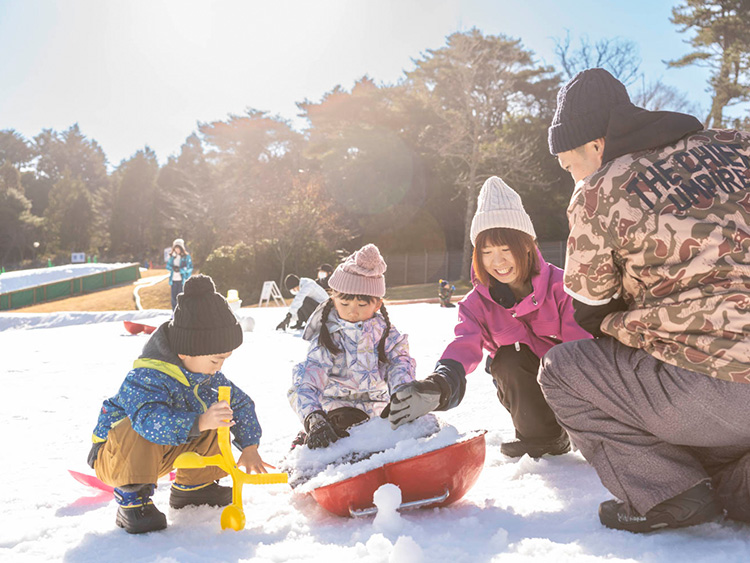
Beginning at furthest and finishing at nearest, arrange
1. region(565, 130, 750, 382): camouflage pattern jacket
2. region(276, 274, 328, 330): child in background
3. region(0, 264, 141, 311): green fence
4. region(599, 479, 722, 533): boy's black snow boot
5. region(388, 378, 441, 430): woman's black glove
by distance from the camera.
Result: region(0, 264, 141, 311): green fence
region(276, 274, 328, 330): child in background
region(388, 378, 441, 430): woman's black glove
region(599, 479, 722, 533): boy's black snow boot
region(565, 130, 750, 382): camouflage pattern jacket

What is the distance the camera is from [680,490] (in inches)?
58.6

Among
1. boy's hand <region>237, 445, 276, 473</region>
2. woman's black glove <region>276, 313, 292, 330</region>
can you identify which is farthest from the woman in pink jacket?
woman's black glove <region>276, 313, 292, 330</region>

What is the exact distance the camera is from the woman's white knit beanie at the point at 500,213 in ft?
7.70

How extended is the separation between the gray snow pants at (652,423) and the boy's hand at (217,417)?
3.25 ft

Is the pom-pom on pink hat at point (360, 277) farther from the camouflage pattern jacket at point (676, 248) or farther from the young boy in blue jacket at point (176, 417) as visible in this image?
the camouflage pattern jacket at point (676, 248)

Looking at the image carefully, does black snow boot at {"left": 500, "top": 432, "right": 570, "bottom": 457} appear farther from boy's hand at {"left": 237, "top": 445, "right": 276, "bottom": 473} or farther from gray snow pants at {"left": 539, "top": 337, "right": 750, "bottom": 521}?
boy's hand at {"left": 237, "top": 445, "right": 276, "bottom": 473}

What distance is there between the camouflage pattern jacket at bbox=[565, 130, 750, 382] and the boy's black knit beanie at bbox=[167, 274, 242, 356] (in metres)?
1.17

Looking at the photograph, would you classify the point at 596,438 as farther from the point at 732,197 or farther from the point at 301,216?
the point at 301,216

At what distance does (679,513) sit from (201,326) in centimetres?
152

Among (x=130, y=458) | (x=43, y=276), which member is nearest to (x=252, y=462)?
(x=130, y=458)

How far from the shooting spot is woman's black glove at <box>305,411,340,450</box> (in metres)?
1.99

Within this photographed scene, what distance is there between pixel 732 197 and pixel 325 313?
63.8 inches

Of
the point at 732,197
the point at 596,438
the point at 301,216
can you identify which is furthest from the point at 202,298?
the point at 301,216

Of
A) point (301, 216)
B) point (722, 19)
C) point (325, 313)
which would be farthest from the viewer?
point (722, 19)
